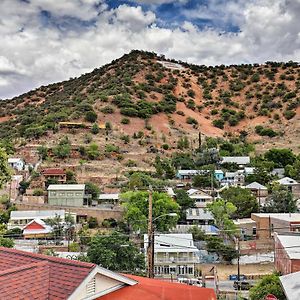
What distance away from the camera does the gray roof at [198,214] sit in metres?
37.2

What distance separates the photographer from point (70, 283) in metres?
6.96

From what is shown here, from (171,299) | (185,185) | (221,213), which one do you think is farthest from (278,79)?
(171,299)

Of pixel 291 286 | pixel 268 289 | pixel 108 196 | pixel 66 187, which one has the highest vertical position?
pixel 66 187

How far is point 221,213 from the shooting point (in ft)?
113

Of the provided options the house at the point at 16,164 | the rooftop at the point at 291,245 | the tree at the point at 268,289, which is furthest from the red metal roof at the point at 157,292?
the house at the point at 16,164

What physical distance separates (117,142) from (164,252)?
105ft

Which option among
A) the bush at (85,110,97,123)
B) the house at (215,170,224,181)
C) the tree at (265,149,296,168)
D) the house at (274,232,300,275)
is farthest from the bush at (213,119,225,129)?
the house at (274,232,300,275)

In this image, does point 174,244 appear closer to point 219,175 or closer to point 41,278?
point 41,278

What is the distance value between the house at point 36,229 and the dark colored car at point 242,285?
48.4ft

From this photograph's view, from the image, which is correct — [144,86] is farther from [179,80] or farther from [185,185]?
[185,185]

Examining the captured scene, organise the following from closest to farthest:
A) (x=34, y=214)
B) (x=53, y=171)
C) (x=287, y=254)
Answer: (x=287, y=254) → (x=34, y=214) → (x=53, y=171)

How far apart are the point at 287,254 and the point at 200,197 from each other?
20.5m

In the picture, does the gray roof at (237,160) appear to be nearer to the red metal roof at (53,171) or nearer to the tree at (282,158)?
the tree at (282,158)

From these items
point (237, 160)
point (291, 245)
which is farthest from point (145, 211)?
point (237, 160)
